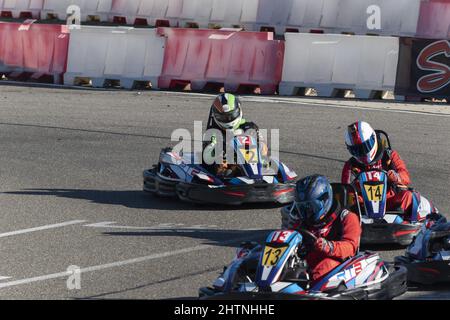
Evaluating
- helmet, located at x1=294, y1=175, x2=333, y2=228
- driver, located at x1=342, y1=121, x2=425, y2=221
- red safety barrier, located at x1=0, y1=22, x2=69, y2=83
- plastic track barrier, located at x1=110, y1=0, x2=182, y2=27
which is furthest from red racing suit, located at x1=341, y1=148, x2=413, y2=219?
plastic track barrier, located at x1=110, y1=0, x2=182, y2=27

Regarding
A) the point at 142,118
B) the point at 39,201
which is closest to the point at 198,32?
the point at 142,118

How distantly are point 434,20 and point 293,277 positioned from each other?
42.2 ft

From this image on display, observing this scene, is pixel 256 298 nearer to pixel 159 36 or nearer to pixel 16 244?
pixel 16 244

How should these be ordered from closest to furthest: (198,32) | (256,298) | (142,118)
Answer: (256,298)
(142,118)
(198,32)

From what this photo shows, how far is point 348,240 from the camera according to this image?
8.33 metres

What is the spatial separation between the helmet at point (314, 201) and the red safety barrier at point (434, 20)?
1206cm

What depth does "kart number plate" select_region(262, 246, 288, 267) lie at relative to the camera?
7.77 meters

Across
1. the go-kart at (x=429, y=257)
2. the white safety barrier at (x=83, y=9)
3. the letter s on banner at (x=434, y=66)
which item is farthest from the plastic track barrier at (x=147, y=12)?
the go-kart at (x=429, y=257)

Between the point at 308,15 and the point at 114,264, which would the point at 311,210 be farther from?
the point at 308,15

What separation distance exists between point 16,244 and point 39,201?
2049 mm

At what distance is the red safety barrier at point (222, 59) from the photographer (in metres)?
20.0
